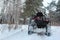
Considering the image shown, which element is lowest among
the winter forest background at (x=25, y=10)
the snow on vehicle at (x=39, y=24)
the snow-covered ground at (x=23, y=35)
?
the snow-covered ground at (x=23, y=35)

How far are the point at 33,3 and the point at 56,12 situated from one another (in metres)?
0.24

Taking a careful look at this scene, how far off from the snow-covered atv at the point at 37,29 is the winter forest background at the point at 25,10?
0.17 feet

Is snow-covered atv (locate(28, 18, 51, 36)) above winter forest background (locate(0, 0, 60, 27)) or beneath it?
beneath

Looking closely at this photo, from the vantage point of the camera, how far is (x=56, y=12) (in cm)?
127

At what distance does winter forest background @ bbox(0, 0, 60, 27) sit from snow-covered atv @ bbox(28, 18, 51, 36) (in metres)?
0.05

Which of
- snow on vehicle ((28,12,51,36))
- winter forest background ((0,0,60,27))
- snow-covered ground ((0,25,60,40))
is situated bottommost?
snow-covered ground ((0,25,60,40))

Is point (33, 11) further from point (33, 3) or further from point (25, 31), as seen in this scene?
point (25, 31)

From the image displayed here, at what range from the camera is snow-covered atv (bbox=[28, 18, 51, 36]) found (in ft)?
4.20

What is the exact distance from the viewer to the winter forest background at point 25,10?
127 centimetres

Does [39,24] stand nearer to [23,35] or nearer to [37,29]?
[37,29]

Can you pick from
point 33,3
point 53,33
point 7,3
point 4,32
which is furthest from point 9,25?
point 53,33

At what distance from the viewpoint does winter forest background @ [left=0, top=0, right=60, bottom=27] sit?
1.27 metres

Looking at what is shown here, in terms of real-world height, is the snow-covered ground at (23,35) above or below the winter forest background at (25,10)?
below

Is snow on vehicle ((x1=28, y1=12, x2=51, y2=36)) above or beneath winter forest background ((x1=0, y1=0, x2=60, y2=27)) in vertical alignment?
beneath
